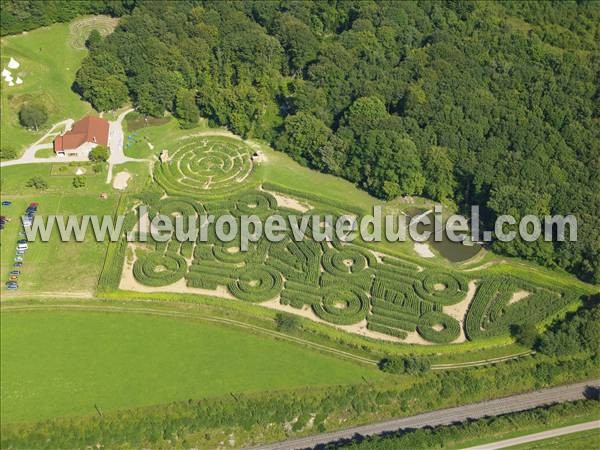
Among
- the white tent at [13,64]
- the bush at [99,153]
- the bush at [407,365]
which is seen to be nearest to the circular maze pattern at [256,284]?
the bush at [407,365]

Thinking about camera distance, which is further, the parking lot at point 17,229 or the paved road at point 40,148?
the paved road at point 40,148

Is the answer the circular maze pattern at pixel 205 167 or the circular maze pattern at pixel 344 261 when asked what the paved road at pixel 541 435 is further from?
the circular maze pattern at pixel 205 167

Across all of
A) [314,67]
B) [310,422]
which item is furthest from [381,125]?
[310,422]

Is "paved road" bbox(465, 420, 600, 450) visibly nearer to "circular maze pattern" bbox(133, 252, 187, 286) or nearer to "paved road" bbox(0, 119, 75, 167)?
"circular maze pattern" bbox(133, 252, 187, 286)

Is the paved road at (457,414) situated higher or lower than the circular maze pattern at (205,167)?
lower

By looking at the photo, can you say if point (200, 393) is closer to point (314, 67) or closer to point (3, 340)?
point (3, 340)

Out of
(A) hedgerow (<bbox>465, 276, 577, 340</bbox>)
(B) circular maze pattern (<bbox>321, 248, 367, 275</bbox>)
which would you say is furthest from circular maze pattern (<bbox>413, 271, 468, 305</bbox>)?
(B) circular maze pattern (<bbox>321, 248, 367, 275</bbox>)

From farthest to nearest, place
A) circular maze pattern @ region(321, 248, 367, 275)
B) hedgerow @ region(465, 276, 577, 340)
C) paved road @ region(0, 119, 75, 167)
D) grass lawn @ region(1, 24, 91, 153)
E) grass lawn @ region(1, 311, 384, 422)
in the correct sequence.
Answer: grass lawn @ region(1, 24, 91, 153)
paved road @ region(0, 119, 75, 167)
circular maze pattern @ region(321, 248, 367, 275)
hedgerow @ region(465, 276, 577, 340)
grass lawn @ region(1, 311, 384, 422)
